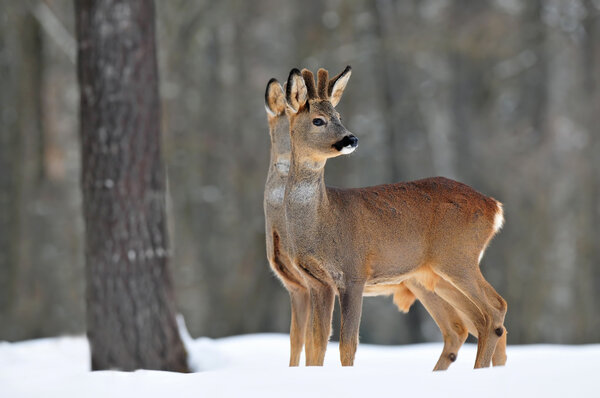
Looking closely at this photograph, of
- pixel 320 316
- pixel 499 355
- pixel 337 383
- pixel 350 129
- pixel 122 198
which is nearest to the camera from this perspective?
pixel 337 383

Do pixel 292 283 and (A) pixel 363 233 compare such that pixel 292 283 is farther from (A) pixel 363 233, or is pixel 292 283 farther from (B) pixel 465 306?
(B) pixel 465 306

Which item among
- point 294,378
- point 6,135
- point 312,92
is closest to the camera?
point 294,378

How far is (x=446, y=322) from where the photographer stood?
6258 mm

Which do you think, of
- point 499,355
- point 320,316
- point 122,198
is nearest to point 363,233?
point 320,316

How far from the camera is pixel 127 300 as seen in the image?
7.82 meters

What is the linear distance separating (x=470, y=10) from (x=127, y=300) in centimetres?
995

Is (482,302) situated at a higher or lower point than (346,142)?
lower

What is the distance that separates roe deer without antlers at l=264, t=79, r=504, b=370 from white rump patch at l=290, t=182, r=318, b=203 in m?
0.44

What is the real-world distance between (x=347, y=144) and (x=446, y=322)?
168 cm

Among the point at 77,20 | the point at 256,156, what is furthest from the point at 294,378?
the point at 256,156

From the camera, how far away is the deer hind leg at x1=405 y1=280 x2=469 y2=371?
6.20 meters

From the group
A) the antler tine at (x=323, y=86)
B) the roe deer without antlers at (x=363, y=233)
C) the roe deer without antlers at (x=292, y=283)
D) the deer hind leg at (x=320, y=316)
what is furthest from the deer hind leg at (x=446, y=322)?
the antler tine at (x=323, y=86)

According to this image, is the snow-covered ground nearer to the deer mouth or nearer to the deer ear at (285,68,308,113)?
the deer mouth

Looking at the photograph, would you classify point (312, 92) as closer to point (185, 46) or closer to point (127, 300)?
point (127, 300)
